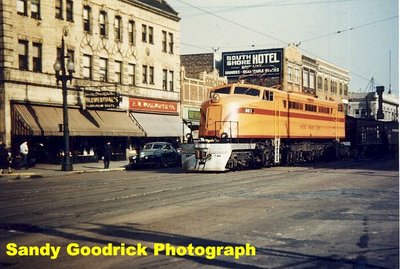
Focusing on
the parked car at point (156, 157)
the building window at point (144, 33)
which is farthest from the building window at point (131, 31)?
the parked car at point (156, 157)

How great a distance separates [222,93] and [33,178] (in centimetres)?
1010

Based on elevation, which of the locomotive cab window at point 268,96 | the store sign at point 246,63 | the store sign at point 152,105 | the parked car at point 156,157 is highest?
the store sign at point 246,63

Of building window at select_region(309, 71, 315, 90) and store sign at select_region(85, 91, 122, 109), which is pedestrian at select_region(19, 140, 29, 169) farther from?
building window at select_region(309, 71, 315, 90)

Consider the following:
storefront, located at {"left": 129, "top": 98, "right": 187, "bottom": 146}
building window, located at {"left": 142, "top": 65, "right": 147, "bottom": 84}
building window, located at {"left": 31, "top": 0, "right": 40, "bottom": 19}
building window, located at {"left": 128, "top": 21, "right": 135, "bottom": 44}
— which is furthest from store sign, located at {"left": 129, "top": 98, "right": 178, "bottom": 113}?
building window, located at {"left": 31, "top": 0, "right": 40, "bottom": 19}

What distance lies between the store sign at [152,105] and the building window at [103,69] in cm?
287

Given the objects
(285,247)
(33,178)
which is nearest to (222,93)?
(33,178)

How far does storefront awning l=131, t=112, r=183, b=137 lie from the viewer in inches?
1428

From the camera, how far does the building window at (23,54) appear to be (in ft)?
91.0

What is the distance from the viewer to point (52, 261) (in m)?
6.29

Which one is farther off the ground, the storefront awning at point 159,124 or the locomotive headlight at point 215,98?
the locomotive headlight at point 215,98

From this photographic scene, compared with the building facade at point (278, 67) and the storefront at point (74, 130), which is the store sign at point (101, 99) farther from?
the building facade at point (278, 67)

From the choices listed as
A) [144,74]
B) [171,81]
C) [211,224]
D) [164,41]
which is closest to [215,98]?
[211,224]

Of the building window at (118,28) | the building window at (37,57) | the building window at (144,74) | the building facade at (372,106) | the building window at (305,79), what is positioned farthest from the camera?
the building window at (305,79)

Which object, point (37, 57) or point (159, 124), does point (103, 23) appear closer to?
point (37, 57)
